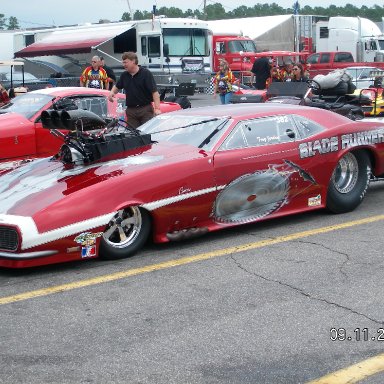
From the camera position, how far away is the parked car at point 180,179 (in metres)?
6.00

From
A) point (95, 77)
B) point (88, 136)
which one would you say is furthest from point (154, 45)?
point (88, 136)

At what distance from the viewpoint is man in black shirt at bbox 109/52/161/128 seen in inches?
393

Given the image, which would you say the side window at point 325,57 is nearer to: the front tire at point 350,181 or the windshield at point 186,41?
the windshield at point 186,41

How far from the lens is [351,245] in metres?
6.72

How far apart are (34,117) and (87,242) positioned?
5027mm

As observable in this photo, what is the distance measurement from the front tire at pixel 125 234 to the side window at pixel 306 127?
205cm

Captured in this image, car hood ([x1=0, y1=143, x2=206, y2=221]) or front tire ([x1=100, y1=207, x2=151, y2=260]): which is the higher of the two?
car hood ([x1=0, y1=143, x2=206, y2=221])

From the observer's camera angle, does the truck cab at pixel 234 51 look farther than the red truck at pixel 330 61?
No

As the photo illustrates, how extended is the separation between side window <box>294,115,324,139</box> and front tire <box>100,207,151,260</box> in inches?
80.8

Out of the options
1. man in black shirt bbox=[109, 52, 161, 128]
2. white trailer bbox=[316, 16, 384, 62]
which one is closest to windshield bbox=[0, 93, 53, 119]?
man in black shirt bbox=[109, 52, 161, 128]

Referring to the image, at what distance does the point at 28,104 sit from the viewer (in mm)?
11047

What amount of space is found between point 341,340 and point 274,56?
25.3 meters

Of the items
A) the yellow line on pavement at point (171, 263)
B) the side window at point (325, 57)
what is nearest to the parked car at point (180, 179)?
the yellow line on pavement at point (171, 263)

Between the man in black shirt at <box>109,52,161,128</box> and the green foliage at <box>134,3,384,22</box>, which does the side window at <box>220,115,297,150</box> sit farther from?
the green foliage at <box>134,3,384,22</box>
